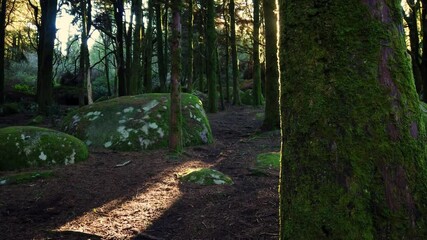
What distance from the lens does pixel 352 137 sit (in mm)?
1841

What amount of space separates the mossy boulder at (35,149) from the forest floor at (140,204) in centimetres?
43

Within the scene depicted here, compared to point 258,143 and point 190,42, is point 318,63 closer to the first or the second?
point 258,143

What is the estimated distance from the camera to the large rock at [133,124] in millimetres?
9281

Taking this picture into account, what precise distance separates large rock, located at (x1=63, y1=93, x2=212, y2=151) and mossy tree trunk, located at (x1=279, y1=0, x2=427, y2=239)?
7561mm

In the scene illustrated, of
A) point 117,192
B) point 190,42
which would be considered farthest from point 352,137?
point 190,42

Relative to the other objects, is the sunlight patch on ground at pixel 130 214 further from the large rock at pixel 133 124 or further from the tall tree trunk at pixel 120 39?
the tall tree trunk at pixel 120 39

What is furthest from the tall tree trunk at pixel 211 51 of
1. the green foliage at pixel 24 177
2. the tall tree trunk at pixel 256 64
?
the green foliage at pixel 24 177

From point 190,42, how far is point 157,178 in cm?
1517

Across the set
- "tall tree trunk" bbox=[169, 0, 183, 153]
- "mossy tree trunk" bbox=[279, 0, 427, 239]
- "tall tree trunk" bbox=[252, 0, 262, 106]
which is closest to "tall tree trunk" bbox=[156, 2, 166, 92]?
"tall tree trunk" bbox=[252, 0, 262, 106]

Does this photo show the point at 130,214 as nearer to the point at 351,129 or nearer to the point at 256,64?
the point at 351,129

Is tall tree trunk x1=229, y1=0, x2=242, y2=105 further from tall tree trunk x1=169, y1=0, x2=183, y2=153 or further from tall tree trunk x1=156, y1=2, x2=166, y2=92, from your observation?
tall tree trunk x1=169, y1=0, x2=183, y2=153

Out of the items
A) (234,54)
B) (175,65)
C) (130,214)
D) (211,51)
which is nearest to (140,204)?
(130,214)

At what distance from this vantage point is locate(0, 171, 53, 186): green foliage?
5.93m

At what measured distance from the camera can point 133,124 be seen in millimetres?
9562
